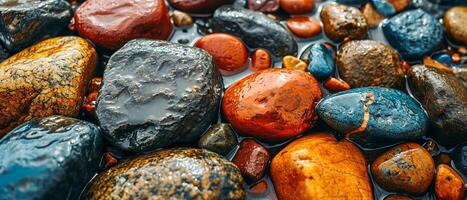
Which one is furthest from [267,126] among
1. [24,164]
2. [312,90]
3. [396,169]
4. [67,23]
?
[67,23]

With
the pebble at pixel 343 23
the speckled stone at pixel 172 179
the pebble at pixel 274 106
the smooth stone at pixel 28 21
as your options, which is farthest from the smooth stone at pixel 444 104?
the smooth stone at pixel 28 21

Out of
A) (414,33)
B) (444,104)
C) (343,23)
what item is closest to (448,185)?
(444,104)

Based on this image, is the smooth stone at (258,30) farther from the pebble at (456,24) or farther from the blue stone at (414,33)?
the pebble at (456,24)

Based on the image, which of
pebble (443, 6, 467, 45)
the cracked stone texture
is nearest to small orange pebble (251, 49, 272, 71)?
the cracked stone texture

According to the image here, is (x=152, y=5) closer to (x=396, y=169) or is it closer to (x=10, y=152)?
(x=10, y=152)

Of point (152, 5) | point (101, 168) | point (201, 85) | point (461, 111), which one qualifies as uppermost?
point (152, 5)

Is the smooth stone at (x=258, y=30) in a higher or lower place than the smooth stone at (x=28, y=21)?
lower
